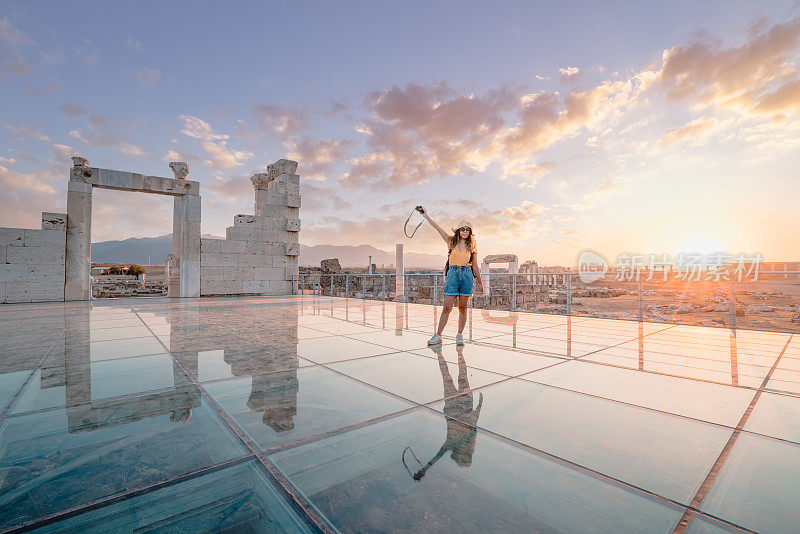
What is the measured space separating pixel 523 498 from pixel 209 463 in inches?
40.8

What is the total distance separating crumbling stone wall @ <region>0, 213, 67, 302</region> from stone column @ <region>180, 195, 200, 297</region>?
267 cm

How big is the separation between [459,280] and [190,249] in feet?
32.5

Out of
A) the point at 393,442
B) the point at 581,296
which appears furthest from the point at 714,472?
the point at 581,296

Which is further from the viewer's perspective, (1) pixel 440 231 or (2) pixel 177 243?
(2) pixel 177 243

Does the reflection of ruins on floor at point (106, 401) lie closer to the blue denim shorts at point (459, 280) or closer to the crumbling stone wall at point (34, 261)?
the blue denim shorts at point (459, 280)

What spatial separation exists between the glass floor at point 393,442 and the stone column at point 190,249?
828 centimetres

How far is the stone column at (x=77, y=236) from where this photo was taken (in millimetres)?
9289

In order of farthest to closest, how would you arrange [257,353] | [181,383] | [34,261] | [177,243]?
[177,243]
[34,261]
[257,353]
[181,383]

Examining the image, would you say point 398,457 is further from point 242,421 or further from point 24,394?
point 24,394

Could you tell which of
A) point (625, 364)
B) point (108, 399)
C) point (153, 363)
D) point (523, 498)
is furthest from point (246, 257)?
point (523, 498)

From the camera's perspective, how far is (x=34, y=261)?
888 cm

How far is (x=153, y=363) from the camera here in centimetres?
262

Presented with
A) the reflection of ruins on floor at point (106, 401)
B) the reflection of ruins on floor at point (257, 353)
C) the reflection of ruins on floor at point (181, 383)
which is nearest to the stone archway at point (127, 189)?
the reflection of ruins on floor at point (257, 353)

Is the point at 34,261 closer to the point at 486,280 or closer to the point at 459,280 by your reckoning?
the point at 459,280
